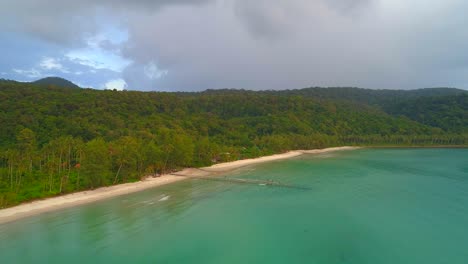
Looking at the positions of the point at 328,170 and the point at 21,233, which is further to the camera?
the point at 328,170

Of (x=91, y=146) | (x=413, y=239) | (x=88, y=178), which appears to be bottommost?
(x=413, y=239)

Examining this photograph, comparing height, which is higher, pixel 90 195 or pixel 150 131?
pixel 150 131

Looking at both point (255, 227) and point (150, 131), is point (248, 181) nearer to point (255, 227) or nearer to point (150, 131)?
point (255, 227)

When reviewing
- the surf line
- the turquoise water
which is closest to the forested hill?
the surf line

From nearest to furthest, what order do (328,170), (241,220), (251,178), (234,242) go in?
(234,242) → (241,220) → (251,178) → (328,170)

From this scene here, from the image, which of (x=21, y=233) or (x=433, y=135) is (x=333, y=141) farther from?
(x=21, y=233)

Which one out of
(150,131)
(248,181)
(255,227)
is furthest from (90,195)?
(150,131)

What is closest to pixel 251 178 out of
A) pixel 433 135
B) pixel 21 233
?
pixel 21 233
